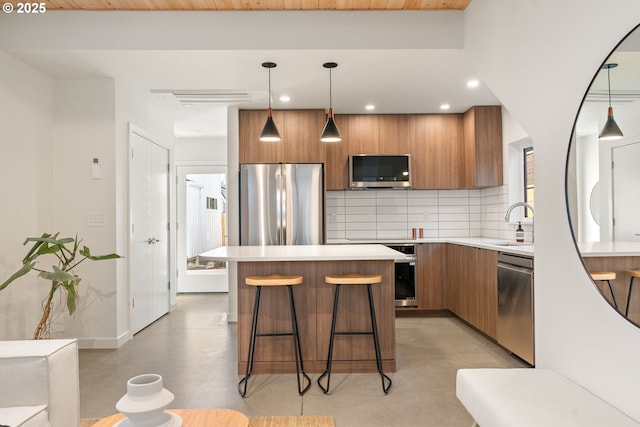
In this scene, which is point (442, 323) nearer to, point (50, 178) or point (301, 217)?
point (301, 217)

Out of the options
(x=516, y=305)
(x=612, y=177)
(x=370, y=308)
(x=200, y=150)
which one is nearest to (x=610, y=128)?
(x=612, y=177)

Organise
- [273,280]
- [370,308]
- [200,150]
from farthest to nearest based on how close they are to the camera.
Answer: [200,150] → [370,308] → [273,280]

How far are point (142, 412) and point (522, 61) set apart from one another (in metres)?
2.55

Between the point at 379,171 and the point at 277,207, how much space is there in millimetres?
1337

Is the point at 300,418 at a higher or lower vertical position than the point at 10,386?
lower

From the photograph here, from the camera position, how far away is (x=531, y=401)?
5.43ft

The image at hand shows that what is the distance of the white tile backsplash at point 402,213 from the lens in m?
5.70

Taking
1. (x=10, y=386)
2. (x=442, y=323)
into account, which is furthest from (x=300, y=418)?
(x=442, y=323)

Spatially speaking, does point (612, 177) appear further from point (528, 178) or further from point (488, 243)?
point (528, 178)

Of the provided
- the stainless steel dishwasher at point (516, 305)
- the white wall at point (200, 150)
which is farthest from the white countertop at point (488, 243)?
the white wall at point (200, 150)

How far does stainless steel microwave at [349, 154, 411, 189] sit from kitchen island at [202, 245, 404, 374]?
81.4 inches

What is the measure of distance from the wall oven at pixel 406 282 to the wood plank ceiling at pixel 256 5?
8.74 ft

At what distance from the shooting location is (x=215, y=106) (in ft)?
17.1

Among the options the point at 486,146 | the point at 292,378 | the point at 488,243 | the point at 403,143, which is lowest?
the point at 292,378
